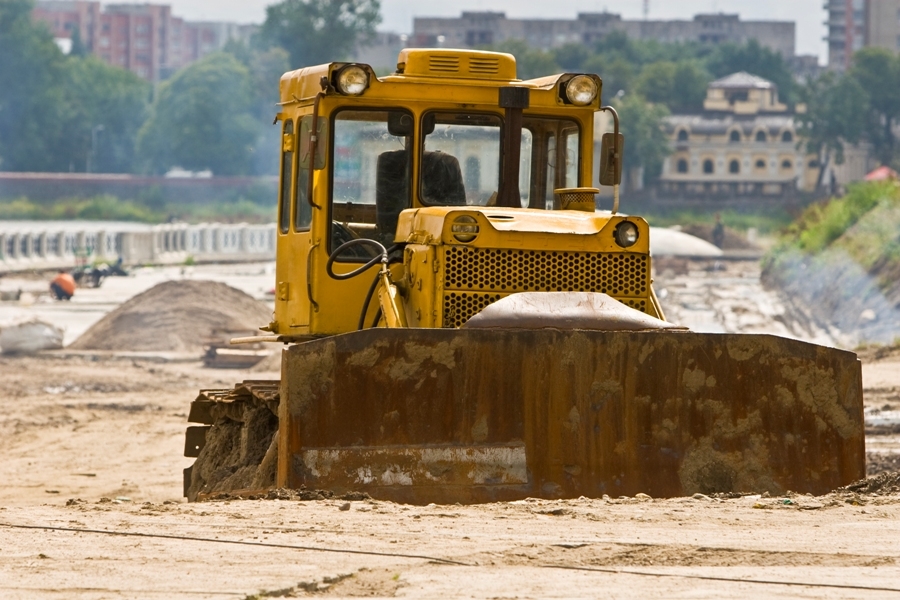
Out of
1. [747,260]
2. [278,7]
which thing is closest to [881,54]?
[278,7]

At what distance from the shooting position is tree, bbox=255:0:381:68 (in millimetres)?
138625

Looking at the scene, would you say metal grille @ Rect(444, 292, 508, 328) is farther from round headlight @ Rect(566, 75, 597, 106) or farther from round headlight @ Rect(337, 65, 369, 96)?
round headlight @ Rect(566, 75, 597, 106)

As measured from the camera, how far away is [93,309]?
122 feet

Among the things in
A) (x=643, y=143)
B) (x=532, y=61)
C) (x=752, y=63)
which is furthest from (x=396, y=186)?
(x=752, y=63)

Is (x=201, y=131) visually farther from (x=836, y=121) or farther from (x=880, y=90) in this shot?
(x=880, y=90)

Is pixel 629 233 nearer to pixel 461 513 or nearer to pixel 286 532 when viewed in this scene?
pixel 461 513

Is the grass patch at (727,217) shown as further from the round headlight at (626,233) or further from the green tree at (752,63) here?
the round headlight at (626,233)

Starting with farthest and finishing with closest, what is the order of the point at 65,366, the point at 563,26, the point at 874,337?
the point at 563,26 < the point at 874,337 < the point at 65,366

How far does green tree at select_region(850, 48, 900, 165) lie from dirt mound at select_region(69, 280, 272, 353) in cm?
10923

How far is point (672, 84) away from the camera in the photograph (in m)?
151

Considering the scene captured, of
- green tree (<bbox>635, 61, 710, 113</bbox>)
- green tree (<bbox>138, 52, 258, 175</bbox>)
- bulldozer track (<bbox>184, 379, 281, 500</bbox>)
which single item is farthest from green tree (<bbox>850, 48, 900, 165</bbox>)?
bulldozer track (<bbox>184, 379, 281, 500</bbox>)

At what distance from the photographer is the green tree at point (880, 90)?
132m

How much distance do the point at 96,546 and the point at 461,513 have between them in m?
1.77

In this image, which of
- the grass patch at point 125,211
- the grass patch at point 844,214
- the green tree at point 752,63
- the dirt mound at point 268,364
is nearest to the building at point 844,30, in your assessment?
the green tree at point 752,63
